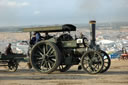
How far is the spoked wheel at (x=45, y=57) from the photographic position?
41.8 ft

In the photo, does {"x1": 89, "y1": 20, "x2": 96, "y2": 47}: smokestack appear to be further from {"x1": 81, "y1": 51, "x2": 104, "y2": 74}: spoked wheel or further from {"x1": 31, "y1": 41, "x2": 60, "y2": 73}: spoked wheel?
{"x1": 31, "y1": 41, "x2": 60, "y2": 73}: spoked wheel

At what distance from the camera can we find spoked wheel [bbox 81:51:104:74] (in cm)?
1218

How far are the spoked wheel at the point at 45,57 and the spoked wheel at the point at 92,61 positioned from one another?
1121 mm

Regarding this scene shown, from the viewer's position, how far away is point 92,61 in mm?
12297

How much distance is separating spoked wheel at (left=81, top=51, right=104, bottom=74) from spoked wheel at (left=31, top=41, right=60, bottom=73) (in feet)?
3.68

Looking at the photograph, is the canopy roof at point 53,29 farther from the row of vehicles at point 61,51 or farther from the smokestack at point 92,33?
the smokestack at point 92,33

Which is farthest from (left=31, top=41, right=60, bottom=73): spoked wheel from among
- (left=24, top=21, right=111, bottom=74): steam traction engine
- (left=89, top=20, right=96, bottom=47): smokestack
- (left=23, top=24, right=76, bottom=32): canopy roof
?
(left=89, top=20, right=96, bottom=47): smokestack

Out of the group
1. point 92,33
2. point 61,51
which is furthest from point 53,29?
point 92,33

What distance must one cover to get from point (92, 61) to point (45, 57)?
2.09 m

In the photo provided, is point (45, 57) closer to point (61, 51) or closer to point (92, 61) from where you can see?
point (61, 51)

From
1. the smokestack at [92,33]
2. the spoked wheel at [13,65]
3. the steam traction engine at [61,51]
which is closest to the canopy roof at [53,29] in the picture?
the steam traction engine at [61,51]

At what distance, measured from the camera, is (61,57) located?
12.9 meters

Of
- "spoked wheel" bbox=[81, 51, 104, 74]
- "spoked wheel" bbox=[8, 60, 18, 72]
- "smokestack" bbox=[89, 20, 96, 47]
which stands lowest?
"spoked wheel" bbox=[8, 60, 18, 72]

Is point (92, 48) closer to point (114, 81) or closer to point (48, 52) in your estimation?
point (48, 52)
